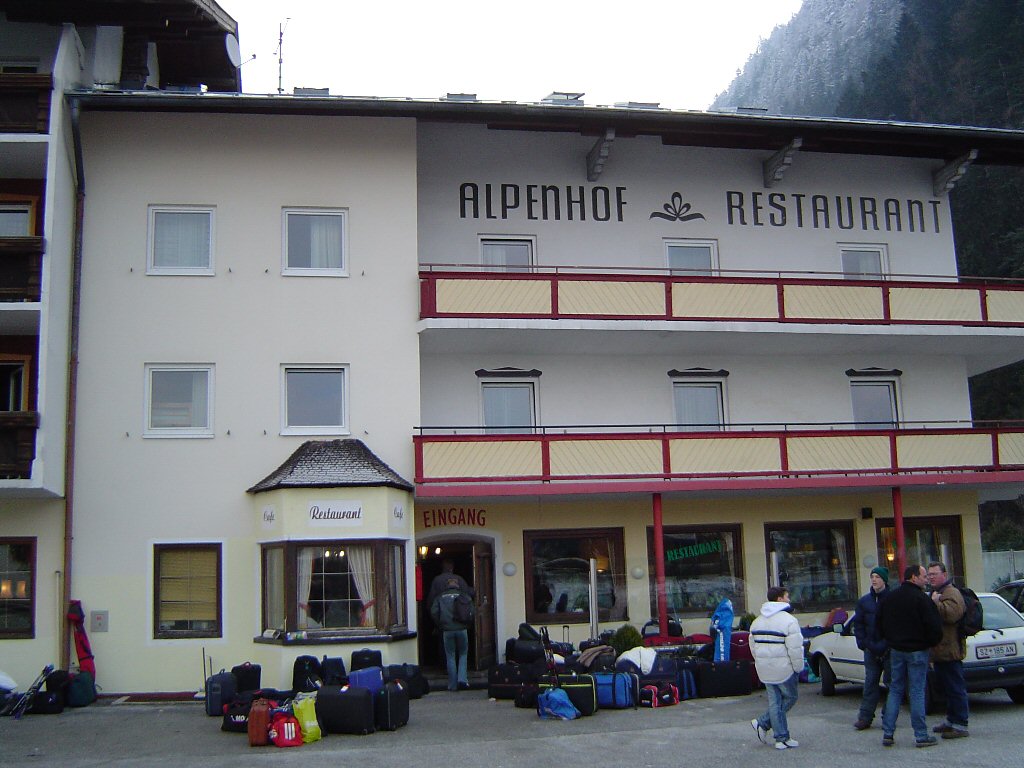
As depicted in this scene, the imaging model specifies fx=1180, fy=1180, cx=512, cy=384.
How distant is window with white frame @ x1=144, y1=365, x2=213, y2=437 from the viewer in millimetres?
19594

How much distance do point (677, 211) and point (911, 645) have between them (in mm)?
12832

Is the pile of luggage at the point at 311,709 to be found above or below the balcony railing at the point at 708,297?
below

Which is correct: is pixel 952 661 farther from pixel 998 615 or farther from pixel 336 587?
pixel 336 587

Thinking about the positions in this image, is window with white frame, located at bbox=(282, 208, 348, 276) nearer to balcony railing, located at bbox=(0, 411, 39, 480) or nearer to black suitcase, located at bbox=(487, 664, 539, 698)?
balcony railing, located at bbox=(0, 411, 39, 480)

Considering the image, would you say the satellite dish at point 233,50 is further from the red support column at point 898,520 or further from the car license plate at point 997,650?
the car license plate at point 997,650

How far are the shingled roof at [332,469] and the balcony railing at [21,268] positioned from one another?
4.66 metres

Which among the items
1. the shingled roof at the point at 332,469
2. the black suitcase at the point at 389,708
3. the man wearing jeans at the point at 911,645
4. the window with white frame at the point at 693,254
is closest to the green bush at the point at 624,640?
the shingled roof at the point at 332,469

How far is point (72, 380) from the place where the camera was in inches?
755

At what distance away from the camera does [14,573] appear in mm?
18672

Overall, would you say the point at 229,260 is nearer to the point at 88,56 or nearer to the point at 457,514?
the point at 88,56

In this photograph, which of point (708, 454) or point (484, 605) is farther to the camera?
point (484, 605)

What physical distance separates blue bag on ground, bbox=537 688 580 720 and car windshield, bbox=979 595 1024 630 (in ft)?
17.1

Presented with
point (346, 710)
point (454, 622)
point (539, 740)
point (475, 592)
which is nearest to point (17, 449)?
point (346, 710)

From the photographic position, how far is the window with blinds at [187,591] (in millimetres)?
19016
